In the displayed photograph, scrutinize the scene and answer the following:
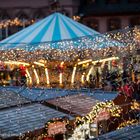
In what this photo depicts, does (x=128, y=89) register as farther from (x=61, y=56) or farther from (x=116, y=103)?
(x=61, y=56)

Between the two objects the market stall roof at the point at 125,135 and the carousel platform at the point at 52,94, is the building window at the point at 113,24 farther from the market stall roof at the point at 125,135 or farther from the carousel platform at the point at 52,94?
the market stall roof at the point at 125,135

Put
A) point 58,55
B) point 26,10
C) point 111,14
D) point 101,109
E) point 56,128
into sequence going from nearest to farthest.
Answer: point 56,128
point 101,109
point 58,55
point 26,10
point 111,14

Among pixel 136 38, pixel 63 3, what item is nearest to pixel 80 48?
pixel 136 38

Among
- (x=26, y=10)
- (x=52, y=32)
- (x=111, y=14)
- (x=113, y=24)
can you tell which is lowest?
(x=52, y=32)

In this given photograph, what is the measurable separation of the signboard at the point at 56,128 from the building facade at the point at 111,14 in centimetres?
2497

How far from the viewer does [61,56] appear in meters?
20.0

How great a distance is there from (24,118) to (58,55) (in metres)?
10.7

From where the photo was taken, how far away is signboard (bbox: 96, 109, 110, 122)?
10.2 m

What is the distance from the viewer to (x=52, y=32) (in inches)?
858

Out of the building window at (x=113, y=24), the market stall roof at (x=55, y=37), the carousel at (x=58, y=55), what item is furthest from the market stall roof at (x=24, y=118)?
the building window at (x=113, y=24)

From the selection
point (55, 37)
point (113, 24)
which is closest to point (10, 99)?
point (55, 37)

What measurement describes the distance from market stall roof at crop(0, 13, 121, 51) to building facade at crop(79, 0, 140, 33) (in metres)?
11.3

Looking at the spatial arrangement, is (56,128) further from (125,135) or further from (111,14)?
(111,14)

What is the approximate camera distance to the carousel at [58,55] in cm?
1906
